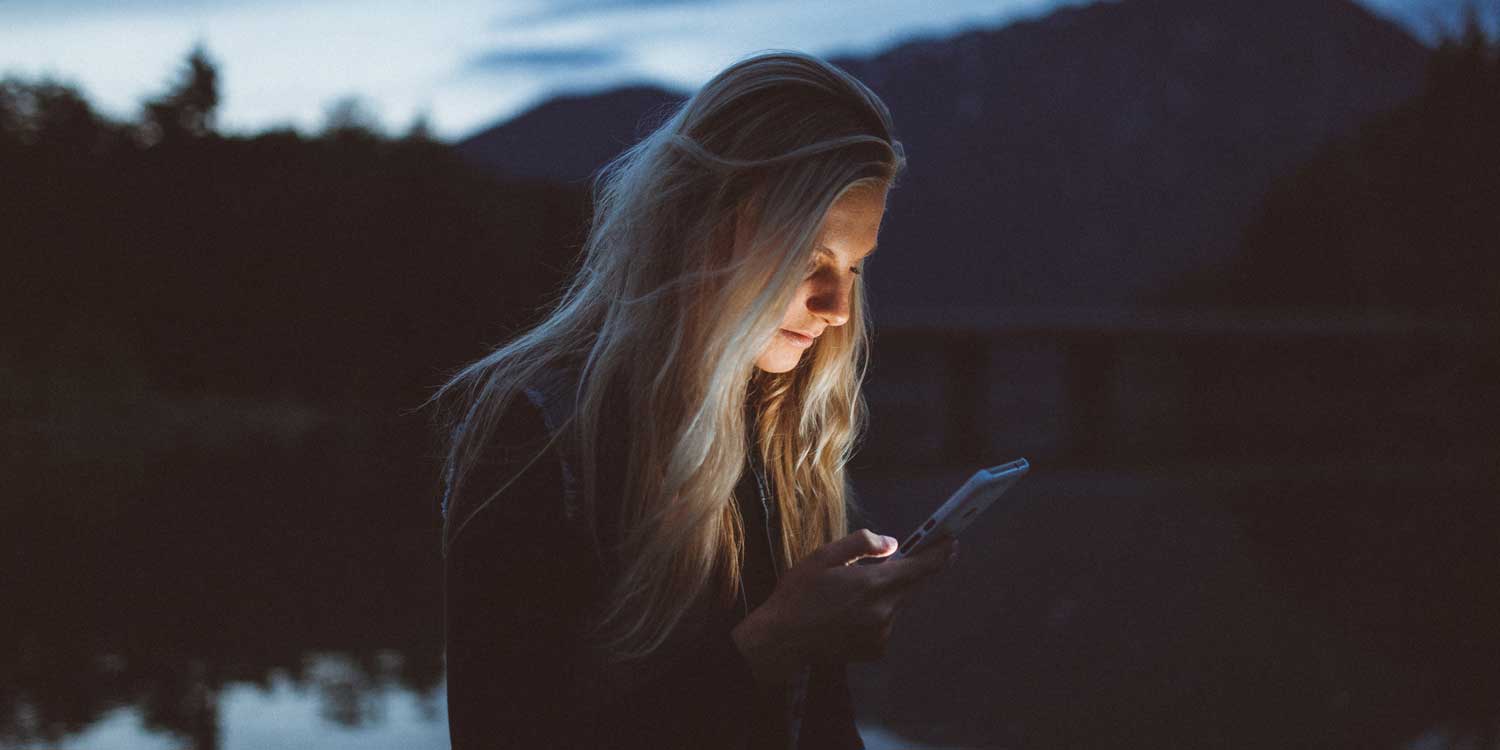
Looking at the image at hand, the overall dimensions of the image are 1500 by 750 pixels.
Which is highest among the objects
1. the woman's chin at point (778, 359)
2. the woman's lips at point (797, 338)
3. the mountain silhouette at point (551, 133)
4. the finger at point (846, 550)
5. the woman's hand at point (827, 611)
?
the mountain silhouette at point (551, 133)

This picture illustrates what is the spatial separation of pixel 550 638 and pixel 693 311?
0.50 m

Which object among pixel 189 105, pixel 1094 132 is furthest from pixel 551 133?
pixel 1094 132

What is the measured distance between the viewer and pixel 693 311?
1694 millimetres

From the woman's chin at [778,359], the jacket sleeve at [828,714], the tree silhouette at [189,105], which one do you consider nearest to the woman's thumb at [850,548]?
the woman's chin at [778,359]

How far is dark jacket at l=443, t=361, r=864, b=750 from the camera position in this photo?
4.97 ft

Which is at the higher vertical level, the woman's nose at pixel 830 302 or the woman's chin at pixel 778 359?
the woman's nose at pixel 830 302

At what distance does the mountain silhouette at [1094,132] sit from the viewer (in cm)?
8231

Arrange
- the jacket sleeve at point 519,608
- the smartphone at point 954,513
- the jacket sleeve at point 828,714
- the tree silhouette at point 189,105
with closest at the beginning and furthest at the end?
the jacket sleeve at point 519,608 → the smartphone at point 954,513 → the jacket sleeve at point 828,714 → the tree silhouette at point 189,105

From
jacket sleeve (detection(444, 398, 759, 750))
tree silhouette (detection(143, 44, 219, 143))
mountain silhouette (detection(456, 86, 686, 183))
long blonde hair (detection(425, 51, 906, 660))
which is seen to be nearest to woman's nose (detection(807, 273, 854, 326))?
long blonde hair (detection(425, 51, 906, 660))

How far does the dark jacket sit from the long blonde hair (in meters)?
0.03

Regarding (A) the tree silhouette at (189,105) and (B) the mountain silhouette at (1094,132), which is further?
(B) the mountain silhouette at (1094,132)

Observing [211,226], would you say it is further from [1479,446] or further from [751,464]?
[751,464]

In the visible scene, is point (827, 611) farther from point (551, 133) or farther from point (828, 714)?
point (551, 133)

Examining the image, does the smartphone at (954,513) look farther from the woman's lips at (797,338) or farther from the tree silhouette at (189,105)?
the tree silhouette at (189,105)
